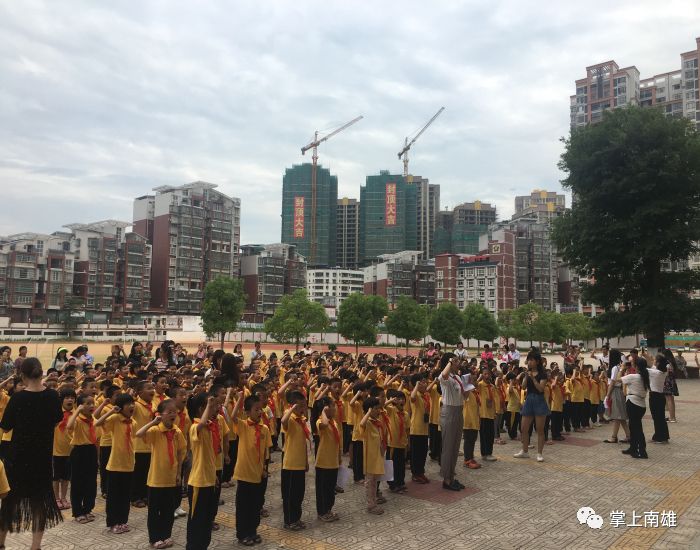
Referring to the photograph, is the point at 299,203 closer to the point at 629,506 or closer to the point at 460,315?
the point at 460,315

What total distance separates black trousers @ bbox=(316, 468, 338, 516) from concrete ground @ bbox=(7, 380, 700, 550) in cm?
17

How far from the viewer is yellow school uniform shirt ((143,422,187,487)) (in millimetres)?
5500

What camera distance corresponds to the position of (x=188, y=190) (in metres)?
84.0

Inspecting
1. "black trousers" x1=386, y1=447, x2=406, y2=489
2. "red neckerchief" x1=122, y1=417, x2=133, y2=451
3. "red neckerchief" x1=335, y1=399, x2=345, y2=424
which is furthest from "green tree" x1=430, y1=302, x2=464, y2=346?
"red neckerchief" x1=122, y1=417, x2=133, y2=451

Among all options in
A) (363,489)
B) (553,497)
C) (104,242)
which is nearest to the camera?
(553,497)

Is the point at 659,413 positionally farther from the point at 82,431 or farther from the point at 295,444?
the point at 82,431

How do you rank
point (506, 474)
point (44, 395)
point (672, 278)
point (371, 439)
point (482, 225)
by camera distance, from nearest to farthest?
point (44, 395) → point (371, 439) → point (506, 474) → point (672, 278) → point (482, 225)

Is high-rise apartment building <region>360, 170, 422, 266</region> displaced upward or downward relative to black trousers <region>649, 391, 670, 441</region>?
upward

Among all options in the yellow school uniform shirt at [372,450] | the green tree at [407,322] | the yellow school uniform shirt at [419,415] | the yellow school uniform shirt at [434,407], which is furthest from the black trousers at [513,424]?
the green tree at [407,322]

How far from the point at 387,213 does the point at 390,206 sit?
1.82 metres

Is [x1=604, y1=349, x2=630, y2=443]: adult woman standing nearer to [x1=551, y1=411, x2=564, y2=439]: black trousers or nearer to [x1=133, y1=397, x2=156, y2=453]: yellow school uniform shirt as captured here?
[x1=551, y1=411, x2=564, y2=439]: black trousers

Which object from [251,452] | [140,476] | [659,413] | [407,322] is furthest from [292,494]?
[407,322]

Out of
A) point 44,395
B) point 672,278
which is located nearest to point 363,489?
point 44,395

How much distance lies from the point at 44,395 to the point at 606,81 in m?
111
